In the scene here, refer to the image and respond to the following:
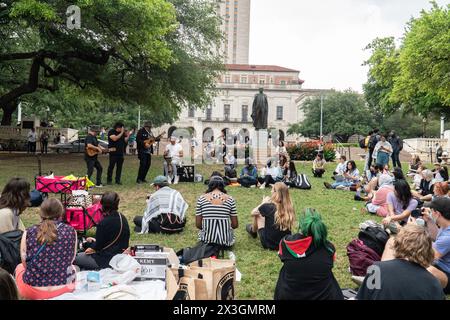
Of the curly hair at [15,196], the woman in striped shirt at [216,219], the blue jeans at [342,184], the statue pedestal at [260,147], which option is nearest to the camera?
the curly hair at [15,196]

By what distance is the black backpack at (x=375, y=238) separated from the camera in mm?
5891

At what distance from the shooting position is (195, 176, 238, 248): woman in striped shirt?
22.2 feet

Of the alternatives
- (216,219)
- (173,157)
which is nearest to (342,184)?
Result: (173,157)

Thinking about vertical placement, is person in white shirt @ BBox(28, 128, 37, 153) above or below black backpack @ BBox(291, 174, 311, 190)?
above

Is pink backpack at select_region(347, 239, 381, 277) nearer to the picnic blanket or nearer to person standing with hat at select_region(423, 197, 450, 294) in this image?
person standing with hat at select_region(423, 197, 450, 294)

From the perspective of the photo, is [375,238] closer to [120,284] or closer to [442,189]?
[442,189]

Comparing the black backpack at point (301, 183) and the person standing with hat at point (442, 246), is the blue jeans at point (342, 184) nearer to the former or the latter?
the black backpack at point (301, 183)

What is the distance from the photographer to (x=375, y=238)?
19.4ft

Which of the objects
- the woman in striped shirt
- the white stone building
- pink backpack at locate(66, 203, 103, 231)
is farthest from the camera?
the white stone building

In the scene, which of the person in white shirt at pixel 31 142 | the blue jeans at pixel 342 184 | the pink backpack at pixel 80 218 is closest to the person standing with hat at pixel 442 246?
the pink backpack at pixel 80 218

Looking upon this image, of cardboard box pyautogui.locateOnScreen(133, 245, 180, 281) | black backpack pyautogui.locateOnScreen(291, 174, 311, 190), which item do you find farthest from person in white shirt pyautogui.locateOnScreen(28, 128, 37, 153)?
cardboard box pyautogui.locateOnScreen(133, 245, 180, 281)
